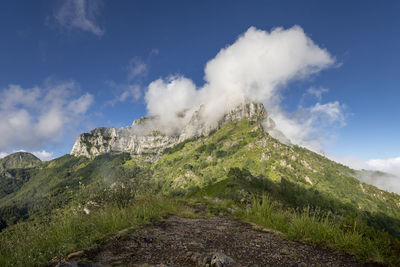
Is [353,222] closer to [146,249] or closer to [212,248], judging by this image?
[212,248]

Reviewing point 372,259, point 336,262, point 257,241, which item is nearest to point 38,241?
point 257,241

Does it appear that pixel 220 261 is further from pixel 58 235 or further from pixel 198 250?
pixel 58 235

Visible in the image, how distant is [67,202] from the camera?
33.8ft

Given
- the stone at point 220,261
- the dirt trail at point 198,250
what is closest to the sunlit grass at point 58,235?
the dirt trail at point 198,250

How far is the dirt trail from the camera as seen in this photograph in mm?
5297

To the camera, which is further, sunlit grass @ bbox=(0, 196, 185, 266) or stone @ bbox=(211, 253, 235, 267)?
sunlit grass @ bbox=(0, 196, 185, 266)

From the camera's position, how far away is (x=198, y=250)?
6.11 metres

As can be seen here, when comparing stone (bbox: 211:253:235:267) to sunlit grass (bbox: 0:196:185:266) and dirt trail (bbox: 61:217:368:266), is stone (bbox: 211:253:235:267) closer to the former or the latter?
dirt trail (bbox: 61:217:368:266)

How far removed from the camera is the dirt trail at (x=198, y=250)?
530cm

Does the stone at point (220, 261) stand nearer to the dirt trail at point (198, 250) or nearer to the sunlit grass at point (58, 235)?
the dirt trail at point (198, 250)

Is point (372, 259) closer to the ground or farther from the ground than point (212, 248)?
farther from the ground

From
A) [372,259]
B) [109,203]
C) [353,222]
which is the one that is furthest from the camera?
A: [109,203]

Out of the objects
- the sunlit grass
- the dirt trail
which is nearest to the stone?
the dirt trail

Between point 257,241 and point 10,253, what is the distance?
833 centimetres
